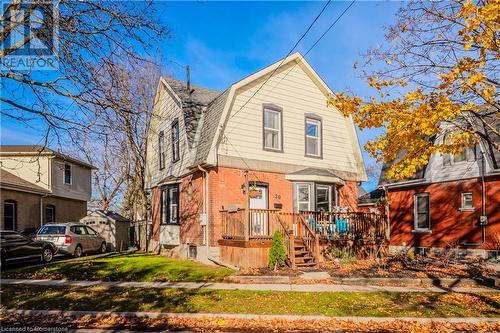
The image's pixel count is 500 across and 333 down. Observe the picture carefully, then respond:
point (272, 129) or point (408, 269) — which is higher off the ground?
point (272, 129)

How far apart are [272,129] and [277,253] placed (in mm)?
6554

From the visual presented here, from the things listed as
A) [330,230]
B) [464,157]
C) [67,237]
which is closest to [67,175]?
[67,237]

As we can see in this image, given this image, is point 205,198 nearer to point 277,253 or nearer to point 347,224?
point 277,253

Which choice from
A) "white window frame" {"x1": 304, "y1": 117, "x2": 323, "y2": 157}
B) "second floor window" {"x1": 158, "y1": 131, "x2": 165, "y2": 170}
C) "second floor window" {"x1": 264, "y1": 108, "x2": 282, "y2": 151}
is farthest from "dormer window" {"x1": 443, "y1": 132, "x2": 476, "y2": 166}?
"second floor window" {"x1": 158, "y1": 131, "x2": 165, "y2": 170}

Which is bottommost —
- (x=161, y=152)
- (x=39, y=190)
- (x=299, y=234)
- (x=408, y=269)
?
(x=408, y=269)

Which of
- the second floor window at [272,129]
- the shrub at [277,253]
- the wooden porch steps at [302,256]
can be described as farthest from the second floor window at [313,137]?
the shrub at [277,253]

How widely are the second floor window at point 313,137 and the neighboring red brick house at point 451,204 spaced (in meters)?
5.29

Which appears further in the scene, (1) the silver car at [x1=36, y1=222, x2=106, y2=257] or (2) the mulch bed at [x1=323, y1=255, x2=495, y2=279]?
(1) the silver car at [x1=36, y1=222, x2=106, y2=257]

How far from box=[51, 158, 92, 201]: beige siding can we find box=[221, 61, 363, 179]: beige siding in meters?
16.0

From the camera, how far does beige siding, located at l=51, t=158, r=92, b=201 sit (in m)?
26.8

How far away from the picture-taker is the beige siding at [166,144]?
Result: 17.7 metres

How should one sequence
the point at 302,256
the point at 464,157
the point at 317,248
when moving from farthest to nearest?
the point at 464,157, the point at 302,256, the point at 317,248

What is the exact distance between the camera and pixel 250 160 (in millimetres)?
16094

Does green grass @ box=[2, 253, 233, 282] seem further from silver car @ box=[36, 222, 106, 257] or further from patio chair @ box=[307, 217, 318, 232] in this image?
silver car @ box=[36, 222, 106, 257]
